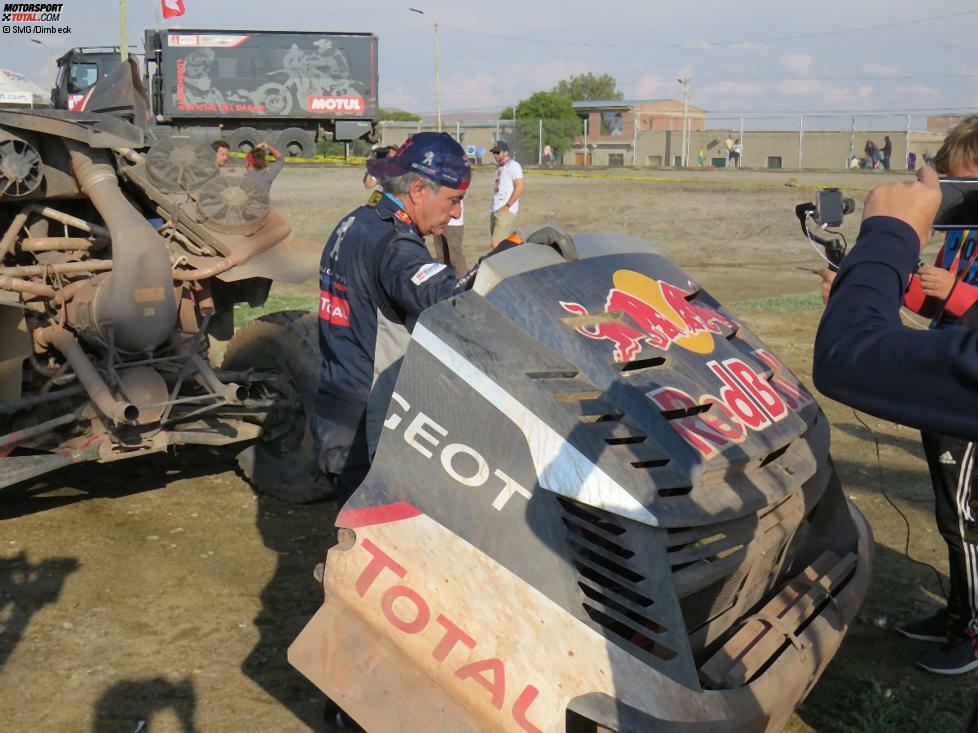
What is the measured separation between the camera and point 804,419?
3.21 m

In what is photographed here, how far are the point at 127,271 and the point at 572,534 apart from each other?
146 inches

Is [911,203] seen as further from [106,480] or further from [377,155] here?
[106,480]

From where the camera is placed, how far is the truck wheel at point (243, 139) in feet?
109

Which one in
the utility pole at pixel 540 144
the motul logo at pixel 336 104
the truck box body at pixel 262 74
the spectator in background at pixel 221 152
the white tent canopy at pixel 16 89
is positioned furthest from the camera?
the utility pole at pixel 540 144

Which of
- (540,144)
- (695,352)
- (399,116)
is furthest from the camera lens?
(399,116)

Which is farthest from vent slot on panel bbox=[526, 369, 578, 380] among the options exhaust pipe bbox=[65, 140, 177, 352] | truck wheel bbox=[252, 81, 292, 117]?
truck wheel bbox=[252, 81, 292, 117]

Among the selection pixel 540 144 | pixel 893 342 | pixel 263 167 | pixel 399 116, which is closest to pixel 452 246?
pixel 263 167

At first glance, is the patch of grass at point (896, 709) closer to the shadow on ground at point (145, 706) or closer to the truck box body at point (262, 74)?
the shadow on ground at point (145, 706)

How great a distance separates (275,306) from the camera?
11.9 m

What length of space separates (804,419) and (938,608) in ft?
6.96

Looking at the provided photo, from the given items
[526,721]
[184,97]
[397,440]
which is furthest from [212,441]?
[184,97]

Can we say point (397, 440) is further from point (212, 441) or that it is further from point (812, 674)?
point (212, 441)

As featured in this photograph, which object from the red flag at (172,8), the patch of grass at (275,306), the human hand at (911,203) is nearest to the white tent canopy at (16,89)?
the patch of grass at (275,306)

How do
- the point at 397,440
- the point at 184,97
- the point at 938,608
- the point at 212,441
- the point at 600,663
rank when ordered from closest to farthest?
the point at 600,663 → the point at 397,440 → the point at 938,608 → the point at 212,441 → the point at 184,97
